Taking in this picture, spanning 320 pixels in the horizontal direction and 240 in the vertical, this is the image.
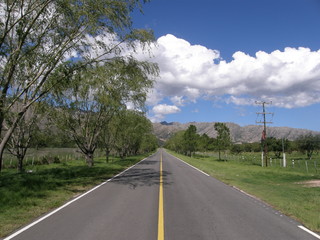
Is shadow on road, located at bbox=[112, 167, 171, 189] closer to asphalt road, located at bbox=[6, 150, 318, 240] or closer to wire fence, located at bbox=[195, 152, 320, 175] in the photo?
asphalt road, located at bbox=[6, 150, 318, 240]

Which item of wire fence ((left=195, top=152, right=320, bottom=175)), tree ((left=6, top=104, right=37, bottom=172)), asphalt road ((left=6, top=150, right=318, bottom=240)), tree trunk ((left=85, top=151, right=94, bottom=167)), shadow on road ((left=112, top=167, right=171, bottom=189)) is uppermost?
tree ((left=6, top=104, right=37, bottom=172))

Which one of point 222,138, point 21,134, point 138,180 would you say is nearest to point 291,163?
point 222,138

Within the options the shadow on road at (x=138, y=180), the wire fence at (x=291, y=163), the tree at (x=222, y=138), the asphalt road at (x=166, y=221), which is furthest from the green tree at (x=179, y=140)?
the asphalt road at (x=166, y=221)

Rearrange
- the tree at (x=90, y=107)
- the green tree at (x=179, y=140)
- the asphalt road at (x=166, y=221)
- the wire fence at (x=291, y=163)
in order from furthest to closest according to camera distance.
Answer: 1. the green tree at (x=179, y=140)
2. the wire fence at (x=291, y=163)
3. the tree at (x=90, y=107)
4. the asphalt road at (x=166, y=221)

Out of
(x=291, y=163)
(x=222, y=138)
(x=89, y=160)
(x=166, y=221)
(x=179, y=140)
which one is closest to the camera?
(x=166, y=221)

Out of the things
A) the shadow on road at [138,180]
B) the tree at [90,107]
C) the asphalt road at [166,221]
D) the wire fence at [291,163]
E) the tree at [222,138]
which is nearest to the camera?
the asphalt road at [166,221]

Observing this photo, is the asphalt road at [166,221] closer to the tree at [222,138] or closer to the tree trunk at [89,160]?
the tree trunk at [89,160]

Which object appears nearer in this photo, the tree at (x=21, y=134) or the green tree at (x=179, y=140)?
the tree at (x=21, y=134)

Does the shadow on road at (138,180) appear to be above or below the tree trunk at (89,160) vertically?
below

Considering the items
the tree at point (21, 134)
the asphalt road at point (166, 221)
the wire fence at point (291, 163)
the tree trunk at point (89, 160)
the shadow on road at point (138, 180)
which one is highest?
the tree at point (21, 134)

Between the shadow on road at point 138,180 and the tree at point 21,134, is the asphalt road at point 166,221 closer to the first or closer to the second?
the shadow on road at point 138,180

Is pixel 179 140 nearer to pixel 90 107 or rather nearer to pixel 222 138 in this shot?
pixel 222 138

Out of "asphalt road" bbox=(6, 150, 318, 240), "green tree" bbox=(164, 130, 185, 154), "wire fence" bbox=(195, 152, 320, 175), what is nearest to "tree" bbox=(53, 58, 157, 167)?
"asphalt road" bbox=(6, 150, 318, 240)

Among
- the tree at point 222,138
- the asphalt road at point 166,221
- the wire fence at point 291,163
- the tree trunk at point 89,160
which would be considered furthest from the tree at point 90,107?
the tree at point 222,138
